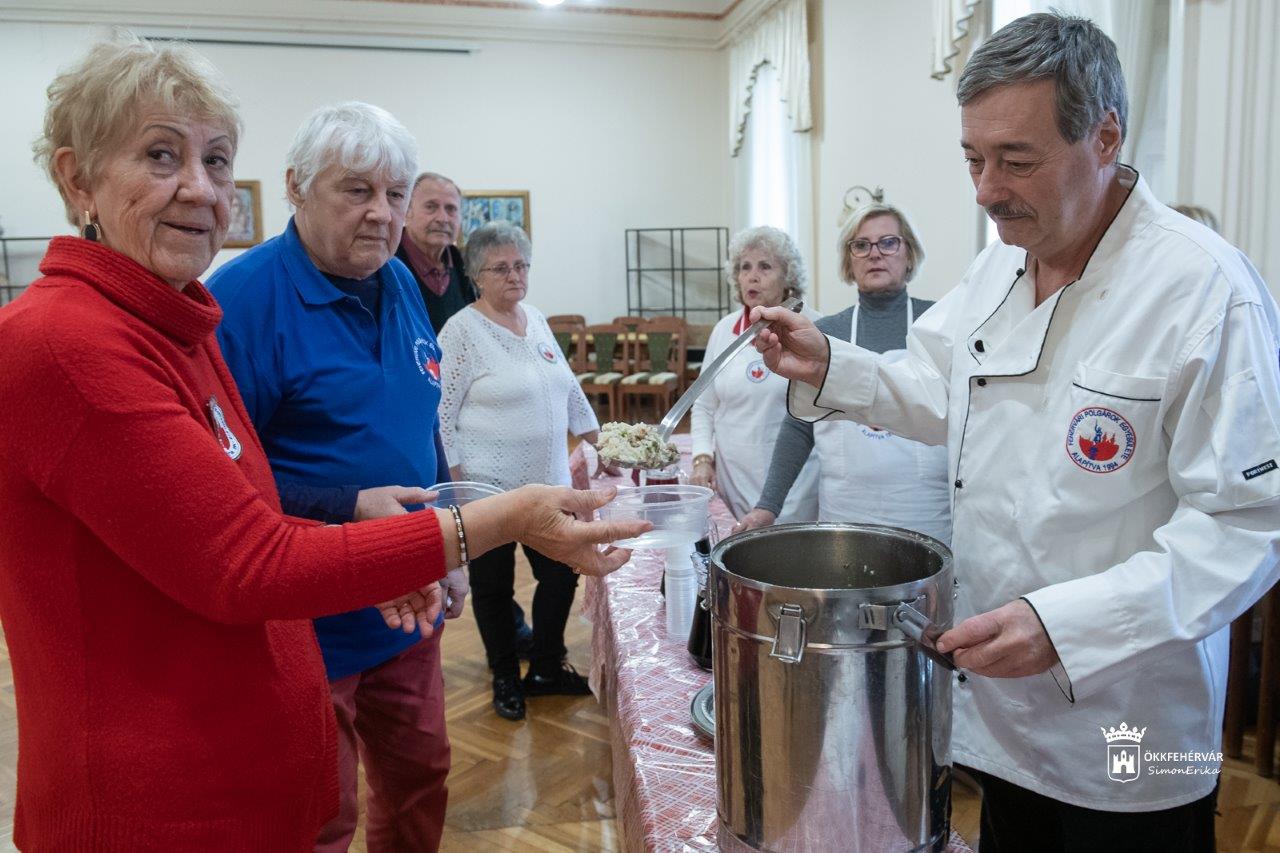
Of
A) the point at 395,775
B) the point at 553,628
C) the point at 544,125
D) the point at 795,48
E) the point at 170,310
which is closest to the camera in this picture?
the point at 170,310

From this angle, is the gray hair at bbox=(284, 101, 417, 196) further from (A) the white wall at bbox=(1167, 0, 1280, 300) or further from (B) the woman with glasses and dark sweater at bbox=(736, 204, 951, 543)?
(A) the white wall at bbox=(1167, 0, 1280, 300)

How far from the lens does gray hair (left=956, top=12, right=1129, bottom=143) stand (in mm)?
1022

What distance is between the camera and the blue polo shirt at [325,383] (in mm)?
1403

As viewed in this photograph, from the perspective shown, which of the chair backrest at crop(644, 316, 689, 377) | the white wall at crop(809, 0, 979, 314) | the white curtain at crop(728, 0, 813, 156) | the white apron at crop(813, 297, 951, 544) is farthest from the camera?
the chair backrest at crop(644, 316, 689, 377)

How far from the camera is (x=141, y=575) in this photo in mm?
904

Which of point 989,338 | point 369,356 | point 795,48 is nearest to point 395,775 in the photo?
point 369,356

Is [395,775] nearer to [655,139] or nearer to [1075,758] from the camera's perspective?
[1075,758]

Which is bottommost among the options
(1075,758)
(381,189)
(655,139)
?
(1075,758)

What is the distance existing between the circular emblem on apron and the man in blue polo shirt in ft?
3.16

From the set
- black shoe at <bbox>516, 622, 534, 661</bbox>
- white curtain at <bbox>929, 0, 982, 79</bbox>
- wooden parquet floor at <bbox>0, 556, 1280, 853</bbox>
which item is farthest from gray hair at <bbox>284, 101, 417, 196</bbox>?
white curtain at <bbox>929, 0, 982, 79</bbox>

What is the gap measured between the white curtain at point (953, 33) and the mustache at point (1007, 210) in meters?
3.93

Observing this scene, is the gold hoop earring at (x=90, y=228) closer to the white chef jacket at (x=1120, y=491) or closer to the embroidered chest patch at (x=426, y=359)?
the embroidered chest patch at (x=426, y=359)

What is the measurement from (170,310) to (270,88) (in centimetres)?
846

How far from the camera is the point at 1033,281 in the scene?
1215 millimetres
